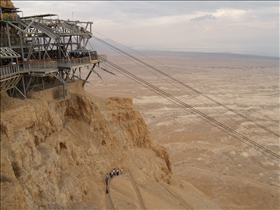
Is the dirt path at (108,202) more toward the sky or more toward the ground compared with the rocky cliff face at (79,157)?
more toward the ground

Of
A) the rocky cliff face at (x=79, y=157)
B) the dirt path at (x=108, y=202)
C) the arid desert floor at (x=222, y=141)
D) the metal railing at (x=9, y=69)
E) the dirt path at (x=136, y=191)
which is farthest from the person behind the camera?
the arid desert floor at (x=222, y=141)

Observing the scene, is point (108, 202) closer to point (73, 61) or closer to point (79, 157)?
point (79, 157)

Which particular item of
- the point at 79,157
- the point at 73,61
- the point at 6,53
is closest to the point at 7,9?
the point at 6,53

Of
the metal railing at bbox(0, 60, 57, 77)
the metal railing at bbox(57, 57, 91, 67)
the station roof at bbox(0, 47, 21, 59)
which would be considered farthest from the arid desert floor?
the station roof at bbox(0, 47, 21, 59)

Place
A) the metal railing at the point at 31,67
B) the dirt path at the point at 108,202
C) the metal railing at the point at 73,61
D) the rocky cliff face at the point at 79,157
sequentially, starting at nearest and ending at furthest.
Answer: the rocky cliff face at the point at 79,157 → the metal railing at the point at 31,67 → the dirt path at the point at 108,202 → the metal railing at the point at 73,61

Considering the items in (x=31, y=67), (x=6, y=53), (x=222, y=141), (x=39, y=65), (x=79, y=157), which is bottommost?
(x=222, y=141)

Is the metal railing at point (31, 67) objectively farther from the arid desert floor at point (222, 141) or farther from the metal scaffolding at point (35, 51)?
the arid desert floor at point (222, 141)

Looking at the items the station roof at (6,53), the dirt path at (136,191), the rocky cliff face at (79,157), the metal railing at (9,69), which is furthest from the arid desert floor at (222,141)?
the station roof at (6,53)

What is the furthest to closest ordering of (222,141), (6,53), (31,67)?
(222,141), (31,67), (6,53)
